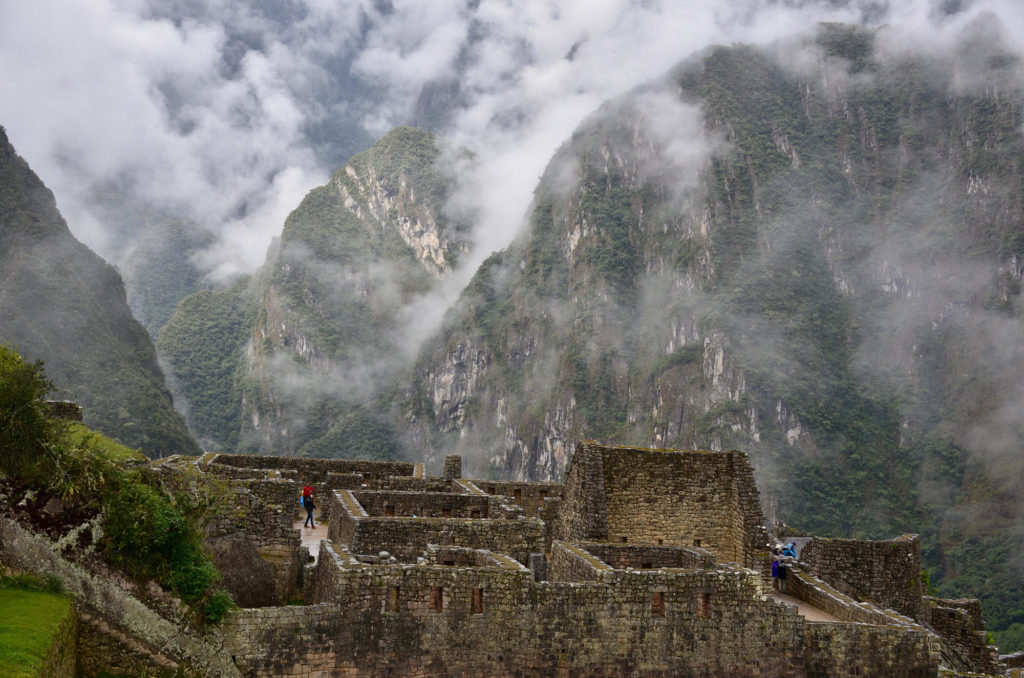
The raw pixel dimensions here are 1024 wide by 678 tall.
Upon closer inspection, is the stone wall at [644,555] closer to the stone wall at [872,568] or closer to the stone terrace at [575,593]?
the stone terrace at [575,593]

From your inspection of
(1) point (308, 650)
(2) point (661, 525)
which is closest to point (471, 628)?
(1) point (308, 650)

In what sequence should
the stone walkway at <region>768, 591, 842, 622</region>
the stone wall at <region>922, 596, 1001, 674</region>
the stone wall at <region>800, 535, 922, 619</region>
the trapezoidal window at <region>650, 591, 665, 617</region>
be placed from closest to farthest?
the trapezoidal window at <region>650, 591, 665, 617</region>
the stone walkway at <region>768, 591, 842, 622</region>
the stone wall at <region>800, 535, 922, 619</region>
the stone wall at <region>922, 596, 1001, 674</region>

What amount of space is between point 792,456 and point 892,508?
67.3ft

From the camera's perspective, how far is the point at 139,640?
9.31m

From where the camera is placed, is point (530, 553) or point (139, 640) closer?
point (139, 640)

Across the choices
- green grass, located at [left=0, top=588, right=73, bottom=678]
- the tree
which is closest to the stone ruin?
green grass, located at [left=0, top=588, right=73, bottom=678]

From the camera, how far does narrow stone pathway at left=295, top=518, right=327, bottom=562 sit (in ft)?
49.7

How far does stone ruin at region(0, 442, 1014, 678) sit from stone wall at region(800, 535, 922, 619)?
1405 mm

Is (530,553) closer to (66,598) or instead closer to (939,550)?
(66,598)

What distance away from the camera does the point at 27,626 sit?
7.62 m

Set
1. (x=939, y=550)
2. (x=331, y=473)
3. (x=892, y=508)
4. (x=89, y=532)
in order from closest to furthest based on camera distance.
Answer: (x=89, y=532) → (x=331, y=473) → (x=939, y=550) → (x=892, y=508)

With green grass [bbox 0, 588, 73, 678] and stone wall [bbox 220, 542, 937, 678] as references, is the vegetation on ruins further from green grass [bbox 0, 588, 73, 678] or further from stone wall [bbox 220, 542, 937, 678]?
green grass [bbox 0, 588, 73, 678]

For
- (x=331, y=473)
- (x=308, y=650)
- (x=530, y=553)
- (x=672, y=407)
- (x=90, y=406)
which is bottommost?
(x=308, y=650)

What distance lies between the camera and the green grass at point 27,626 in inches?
271
